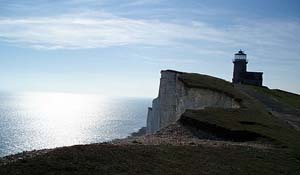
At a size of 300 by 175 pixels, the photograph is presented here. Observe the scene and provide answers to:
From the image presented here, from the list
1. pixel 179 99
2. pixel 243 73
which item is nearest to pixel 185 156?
pixel 179 99

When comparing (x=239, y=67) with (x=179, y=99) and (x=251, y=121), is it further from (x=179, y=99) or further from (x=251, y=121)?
(x=251, y=121)

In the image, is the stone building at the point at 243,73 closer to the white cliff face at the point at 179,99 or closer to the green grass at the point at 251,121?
the white cliff face at the point at 179,99

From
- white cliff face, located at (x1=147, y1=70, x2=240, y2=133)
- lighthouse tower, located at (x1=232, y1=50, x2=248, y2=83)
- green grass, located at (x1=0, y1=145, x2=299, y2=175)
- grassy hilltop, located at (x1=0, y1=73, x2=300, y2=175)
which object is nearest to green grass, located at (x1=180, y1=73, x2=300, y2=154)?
grassy hilltop, located at (x1=0, y1=73, x2=300, y2=175)

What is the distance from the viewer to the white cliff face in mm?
26730

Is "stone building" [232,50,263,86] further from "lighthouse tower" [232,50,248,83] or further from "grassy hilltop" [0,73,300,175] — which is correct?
"grassy hilltop" [0,73,300,175]

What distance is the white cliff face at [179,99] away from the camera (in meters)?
26.7

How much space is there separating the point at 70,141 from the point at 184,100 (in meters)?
39.8

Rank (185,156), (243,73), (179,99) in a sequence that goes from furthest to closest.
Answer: (243,73) < (179,99) < (185,156)

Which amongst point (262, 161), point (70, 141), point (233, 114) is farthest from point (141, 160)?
point (70, 141)

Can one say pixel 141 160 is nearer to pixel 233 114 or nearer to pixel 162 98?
pixel 233 114

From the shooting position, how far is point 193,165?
904 centimetres

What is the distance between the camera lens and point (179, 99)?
29000 millimetres

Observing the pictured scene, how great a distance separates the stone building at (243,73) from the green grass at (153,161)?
43.3m

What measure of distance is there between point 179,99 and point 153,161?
20.1 m
